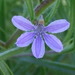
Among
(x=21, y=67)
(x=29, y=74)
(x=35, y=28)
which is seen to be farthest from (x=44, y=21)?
(x=29, y=74)

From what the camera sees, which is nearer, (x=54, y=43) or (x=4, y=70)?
(x=54, y=43)

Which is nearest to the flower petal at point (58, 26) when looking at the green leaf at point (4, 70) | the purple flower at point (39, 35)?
the purple flower at point (39, 35)

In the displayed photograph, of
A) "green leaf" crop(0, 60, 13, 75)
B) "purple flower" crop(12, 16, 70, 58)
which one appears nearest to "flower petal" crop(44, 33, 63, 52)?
"purple flower" crop(12, 16, 70, 58)

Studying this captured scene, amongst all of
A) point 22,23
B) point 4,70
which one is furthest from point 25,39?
point 4,70

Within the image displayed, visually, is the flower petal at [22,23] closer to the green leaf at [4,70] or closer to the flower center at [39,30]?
the flower center at [39,30]

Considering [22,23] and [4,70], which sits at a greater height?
[22,23]

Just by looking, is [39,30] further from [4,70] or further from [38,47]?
[4,70]

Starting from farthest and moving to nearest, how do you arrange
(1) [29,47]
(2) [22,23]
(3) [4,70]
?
1. (1) [29,47]
2. (3) [4,70]
3. (2) [22,23]
